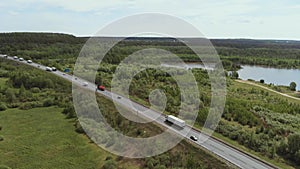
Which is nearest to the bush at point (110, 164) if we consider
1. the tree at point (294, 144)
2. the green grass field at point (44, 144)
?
the green grass field at point (44, 144)

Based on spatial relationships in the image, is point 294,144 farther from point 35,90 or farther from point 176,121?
point 35,90

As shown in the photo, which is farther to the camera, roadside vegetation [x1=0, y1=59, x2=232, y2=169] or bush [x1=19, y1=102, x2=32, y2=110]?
bush [x1=19, y1=102, x2=32, y2=110]

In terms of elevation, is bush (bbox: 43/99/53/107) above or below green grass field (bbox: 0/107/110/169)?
above

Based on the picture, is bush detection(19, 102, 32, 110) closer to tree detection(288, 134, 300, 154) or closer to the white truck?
the white truck

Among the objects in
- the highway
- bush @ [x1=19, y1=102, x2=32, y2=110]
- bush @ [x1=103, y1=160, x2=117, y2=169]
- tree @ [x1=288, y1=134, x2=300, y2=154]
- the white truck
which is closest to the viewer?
the highway

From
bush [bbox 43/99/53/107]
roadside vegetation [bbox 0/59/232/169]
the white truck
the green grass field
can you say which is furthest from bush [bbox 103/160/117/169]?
bush [bbox 43/99/53/107]

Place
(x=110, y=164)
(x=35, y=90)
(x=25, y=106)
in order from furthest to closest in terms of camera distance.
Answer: (x=35, y=90) → (x=25, y=106) → (x=110, y=164)

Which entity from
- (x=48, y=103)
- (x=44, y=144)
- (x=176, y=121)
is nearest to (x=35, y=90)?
(x=48, y=103)

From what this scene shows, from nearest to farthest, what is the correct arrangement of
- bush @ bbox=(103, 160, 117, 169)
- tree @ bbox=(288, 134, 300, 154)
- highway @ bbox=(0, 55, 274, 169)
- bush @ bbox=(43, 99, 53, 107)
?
highway @ bbox=(0, 55, 274, 169), bush @ bbox=(103, 160, 117, 169), tree @ bbox=(288, 134, 300, 154), bush @ bbox=(43, 99, 53, 107)

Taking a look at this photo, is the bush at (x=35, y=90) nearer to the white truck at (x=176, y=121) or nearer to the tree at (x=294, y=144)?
the white truck at (x=176, y=121)

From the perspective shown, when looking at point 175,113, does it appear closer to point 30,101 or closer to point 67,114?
point 67,114

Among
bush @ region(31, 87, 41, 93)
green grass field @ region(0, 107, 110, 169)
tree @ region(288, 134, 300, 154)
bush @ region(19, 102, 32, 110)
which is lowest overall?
green grass field @ region(0, 107, 110, 169)

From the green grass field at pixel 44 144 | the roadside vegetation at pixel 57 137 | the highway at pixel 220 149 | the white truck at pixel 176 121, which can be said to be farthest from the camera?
the white truck at pixel 176 121
